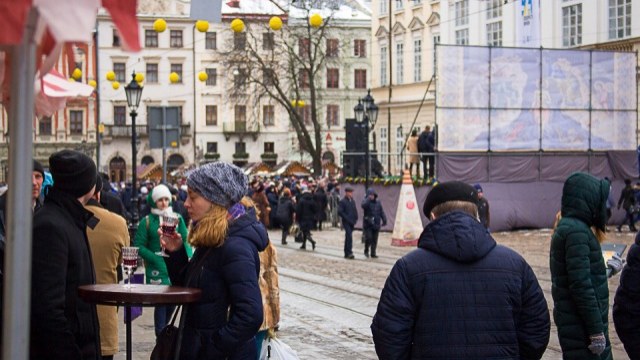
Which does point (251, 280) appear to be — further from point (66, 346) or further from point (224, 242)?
point (66, 346)

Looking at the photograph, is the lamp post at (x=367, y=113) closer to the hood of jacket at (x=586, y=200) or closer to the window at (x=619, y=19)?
the window at (x=619, y=19)

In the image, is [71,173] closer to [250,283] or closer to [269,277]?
[250,283]

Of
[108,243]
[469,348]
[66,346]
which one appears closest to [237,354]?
[66,346]

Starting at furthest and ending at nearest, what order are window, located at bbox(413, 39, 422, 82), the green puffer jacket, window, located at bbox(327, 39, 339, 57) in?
window, located at bbox(327, 39, 339, 57)
window, located at bbox(413, 39, 422, 82)
the green puffer jacket

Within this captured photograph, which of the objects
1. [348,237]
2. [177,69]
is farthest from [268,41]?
[177,69]

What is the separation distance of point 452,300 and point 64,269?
1.61 metres

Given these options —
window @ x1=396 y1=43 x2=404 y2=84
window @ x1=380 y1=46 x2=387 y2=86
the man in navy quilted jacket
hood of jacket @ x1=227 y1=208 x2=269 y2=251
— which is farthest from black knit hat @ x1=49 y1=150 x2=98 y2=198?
window @ x1=380 y1=46 x2=387 y2=86

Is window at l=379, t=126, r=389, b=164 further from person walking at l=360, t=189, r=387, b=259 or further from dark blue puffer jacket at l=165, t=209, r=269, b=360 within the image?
dark blue puffer jacket at l=165, t=209, r=269, b=360

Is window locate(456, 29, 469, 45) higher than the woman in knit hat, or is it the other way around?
window locate(456, 29, 469, 45)

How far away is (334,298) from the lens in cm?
1603

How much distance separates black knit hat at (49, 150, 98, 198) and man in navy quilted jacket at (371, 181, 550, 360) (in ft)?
5.00

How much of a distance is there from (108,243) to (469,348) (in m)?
2.61

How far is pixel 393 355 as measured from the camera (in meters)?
4.18

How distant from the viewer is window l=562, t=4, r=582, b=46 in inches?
1521
